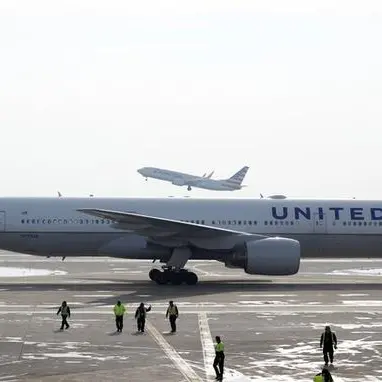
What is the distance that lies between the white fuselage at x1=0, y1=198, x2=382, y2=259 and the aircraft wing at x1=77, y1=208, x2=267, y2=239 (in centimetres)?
105

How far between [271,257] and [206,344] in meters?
16.3

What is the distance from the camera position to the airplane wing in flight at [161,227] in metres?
41.4

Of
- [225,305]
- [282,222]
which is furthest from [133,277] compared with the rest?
[225,305]

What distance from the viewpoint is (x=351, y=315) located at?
106ft

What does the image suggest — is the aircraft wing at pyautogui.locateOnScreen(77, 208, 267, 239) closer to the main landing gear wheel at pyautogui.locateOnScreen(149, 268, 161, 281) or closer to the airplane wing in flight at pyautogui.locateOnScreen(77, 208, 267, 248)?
the airplane wing in flight at pyautogui.locateOnScreen(77, 208, 267, 248)

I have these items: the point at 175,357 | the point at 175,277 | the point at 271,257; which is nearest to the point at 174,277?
the point at 175,277

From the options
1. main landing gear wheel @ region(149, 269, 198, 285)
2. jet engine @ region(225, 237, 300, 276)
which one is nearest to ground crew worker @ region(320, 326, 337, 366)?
jet engine @ region(225, 237, 300, 276)

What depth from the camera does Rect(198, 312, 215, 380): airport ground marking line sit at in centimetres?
2200

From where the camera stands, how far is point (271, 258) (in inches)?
1639

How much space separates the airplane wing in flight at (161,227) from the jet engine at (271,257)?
144cm

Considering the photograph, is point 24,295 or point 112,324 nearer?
point 112,324

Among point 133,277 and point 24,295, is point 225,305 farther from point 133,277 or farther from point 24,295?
point 133,277

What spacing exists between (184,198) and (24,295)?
11349mm

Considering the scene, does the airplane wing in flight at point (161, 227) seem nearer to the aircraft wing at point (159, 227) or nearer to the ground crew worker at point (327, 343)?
the aircraft wing at point (159, 227)
